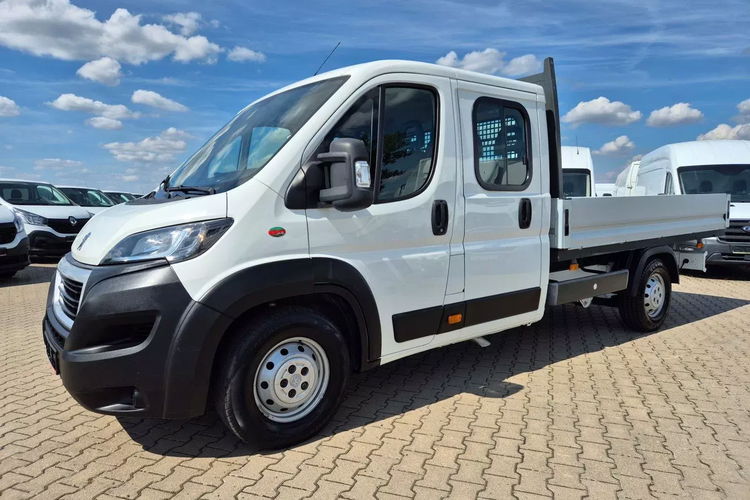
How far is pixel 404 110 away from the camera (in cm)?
371

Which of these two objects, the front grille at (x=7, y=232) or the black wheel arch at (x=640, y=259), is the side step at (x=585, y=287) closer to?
the black wheel arch at (x=640, y=259)

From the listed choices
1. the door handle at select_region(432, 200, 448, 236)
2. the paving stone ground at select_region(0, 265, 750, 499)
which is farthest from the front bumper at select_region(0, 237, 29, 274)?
the door handle at select_region(432, 200, 448, 236)

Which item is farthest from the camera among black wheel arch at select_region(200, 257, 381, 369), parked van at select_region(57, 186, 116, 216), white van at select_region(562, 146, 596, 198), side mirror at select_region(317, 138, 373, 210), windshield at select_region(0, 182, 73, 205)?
parked van at select_region(57, 186, 116, 216)

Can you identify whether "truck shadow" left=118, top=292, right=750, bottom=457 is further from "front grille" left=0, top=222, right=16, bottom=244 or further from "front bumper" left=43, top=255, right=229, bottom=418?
"front grille" left=0, top=222, right=16, bottom=244

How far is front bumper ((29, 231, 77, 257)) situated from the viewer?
11.8 metres

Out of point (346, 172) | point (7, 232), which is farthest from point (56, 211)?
point (346, 172)

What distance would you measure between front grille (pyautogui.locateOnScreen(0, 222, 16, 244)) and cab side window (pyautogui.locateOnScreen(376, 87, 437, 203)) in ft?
27.8

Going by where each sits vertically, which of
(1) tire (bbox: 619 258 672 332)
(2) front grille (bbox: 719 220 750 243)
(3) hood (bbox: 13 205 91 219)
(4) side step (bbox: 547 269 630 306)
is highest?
(3) hood (bbox: 13 205 91 219)

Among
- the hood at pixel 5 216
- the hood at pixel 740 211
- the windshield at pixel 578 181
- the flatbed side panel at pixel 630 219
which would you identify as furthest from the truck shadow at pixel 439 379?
the hood at pixel 5 216

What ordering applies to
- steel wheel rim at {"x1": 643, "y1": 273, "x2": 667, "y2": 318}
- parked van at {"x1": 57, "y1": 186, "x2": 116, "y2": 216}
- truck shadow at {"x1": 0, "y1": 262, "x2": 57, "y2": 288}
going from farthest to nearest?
1. parked van at {"x1": 57, "y1": 186, "x2": 116, "y2": 216}
2. truck shadow at {"x1": 0, "y1": 262, "x2": 57, "y2": 288}
3. steel wheel rim at {"x1": 643, "y1": 273, "x2": 667, "y2": 318}

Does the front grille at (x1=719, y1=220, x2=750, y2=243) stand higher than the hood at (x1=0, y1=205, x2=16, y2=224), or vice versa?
the hood at (x1=0, y1=205, x2=16, y2=224)

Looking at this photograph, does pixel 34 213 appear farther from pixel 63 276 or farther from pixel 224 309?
pixel 224 309

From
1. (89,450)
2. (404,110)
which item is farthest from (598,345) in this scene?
(89,450)

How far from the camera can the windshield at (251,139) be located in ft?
10.9
